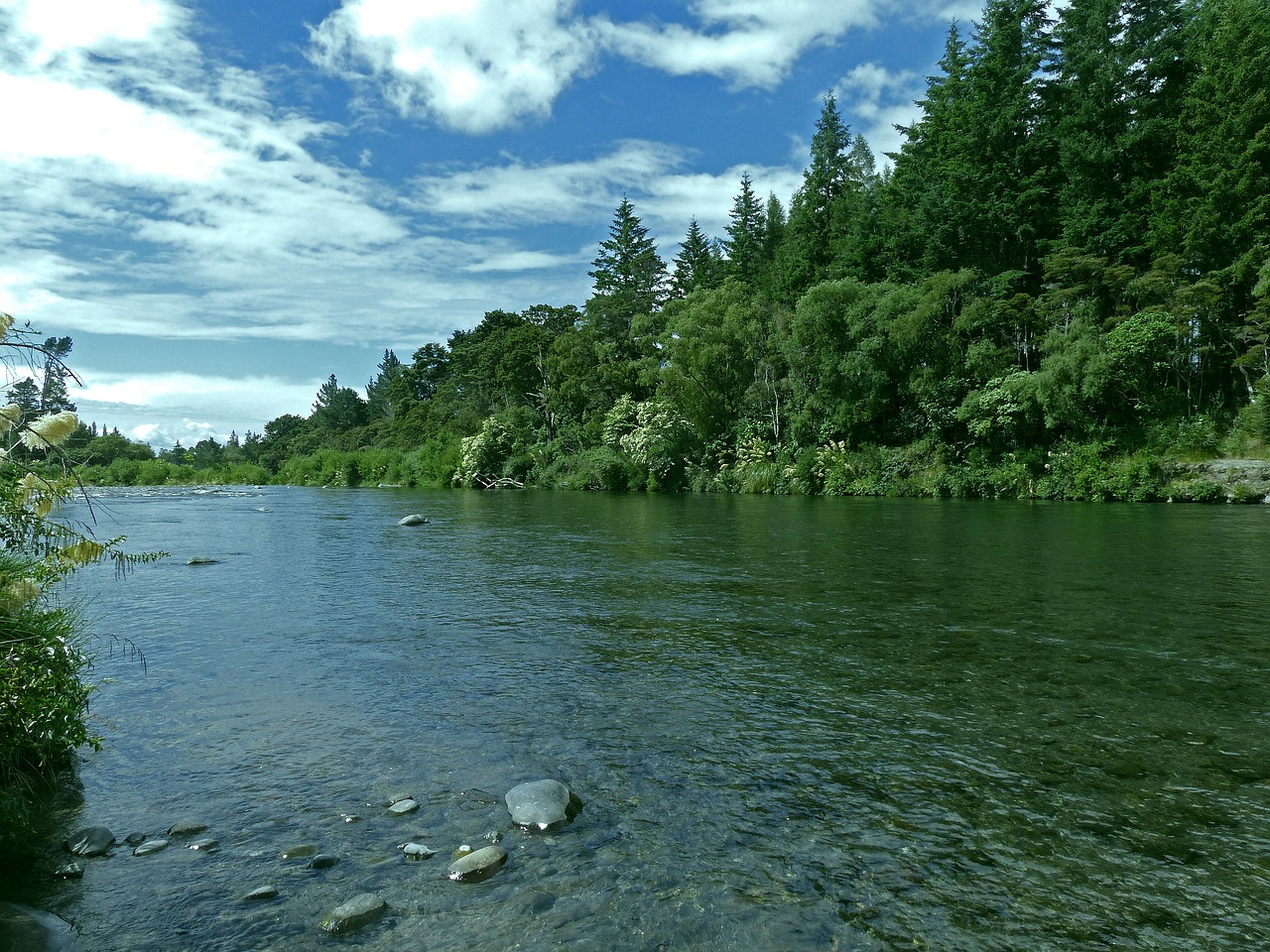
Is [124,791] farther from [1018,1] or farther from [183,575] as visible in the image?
[1018,1]

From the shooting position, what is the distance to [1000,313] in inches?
1615

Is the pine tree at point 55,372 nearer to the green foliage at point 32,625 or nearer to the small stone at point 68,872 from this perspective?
the green foliage at point 32,625

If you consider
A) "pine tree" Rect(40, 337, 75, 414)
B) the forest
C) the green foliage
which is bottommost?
the green foliage

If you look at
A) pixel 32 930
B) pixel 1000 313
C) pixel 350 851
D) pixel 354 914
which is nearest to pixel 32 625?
pixel 32 930

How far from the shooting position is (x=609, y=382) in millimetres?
65375

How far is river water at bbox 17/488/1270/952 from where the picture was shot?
373 centimetres

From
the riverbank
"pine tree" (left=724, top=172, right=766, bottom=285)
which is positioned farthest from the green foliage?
"pine tree" (left=724, top=172, right=766, bottom=285)

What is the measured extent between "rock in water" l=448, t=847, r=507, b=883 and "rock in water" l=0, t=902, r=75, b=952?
182 centimetres

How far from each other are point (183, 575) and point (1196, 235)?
143ft

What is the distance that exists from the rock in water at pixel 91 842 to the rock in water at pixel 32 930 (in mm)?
642

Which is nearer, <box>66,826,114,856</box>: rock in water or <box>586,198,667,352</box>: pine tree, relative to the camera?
<box>66,826,114,856</box>: rock in water

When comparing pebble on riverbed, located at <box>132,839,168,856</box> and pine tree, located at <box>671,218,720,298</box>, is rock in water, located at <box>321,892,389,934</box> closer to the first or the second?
pebble on riverbed, located at <box>132,839,168,856</box>

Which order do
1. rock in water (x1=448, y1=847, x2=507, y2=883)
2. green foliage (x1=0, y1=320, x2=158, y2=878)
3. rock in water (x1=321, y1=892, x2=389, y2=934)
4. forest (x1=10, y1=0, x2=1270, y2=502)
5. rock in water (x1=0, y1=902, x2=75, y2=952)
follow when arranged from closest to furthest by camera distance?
1. rock in water (x1=0, y1=902, x2=75, y2=952)
2. rock in water (x1=321, y1=892, x2=389, y2=934)
3. rock in water (x1=448, y1=847, x2=507, y2=883)
4. green foliage (x1=0, y1=320, x2=158, y2=878)
5. forest (x1=10, y1=0, x2=1270, y2=502)

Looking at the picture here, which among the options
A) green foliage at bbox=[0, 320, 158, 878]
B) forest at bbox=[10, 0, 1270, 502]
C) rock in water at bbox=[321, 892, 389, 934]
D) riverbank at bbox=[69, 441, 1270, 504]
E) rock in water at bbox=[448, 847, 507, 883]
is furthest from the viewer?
forest at bbox=[10, 0, 1270, 502]
